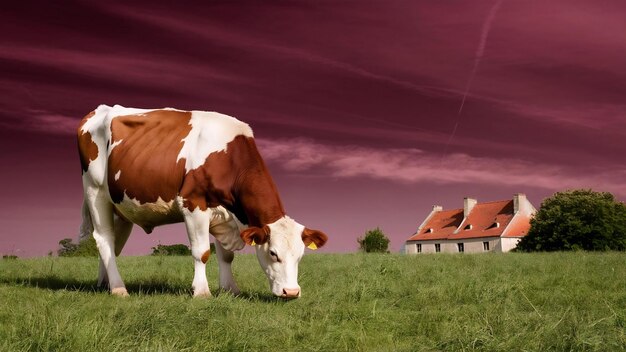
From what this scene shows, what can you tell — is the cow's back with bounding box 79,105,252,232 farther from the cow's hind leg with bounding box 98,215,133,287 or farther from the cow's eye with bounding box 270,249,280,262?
the cow's eye with bounding box 270,249,280,262

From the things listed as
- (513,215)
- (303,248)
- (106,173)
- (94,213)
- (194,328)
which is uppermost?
(513,215)

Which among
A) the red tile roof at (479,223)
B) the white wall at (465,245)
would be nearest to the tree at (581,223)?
the white wall at (465,245)

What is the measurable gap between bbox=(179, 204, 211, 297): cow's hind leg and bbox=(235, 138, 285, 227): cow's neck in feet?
1.95

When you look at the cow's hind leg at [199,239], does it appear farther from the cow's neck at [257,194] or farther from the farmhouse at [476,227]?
the farmhouse at [476,227]

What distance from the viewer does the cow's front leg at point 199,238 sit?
26.9ft

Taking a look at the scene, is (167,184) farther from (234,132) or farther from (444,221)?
(444,221)

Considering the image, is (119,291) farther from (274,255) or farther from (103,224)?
(274,255)

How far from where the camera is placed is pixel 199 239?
8367 mm

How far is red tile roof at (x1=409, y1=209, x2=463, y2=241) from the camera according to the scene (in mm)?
76188

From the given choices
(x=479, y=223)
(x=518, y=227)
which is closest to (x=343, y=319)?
(x=518, y=227)

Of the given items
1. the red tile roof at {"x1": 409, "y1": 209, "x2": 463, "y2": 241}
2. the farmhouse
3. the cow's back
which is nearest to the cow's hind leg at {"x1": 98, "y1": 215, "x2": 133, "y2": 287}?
the cow's back

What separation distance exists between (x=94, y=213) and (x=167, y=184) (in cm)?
205

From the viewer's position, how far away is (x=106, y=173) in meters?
9.70

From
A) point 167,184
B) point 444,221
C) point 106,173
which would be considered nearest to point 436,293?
point 167,184
